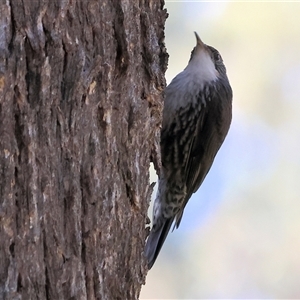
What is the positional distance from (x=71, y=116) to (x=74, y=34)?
9.1 inches

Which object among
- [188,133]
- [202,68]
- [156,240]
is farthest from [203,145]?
[156,240]

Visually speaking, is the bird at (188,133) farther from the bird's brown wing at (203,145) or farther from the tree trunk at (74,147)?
the tree trunk at (74,147)

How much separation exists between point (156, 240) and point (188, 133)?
1.94 ft

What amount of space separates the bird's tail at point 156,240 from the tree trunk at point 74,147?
116 cm

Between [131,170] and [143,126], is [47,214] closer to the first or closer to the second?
[131,170]

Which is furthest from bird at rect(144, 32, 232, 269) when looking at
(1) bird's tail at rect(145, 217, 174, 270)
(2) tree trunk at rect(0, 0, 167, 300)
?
(2) tree trunk at rect(0, 0, 167, 300)

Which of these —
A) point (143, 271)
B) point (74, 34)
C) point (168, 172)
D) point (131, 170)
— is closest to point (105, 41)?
point (74, 34)

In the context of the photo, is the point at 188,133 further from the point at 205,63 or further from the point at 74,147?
the point at 74,147

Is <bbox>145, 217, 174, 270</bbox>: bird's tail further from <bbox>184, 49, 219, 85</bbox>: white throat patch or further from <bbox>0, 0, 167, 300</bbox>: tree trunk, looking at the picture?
<bbox>0, 0, 167, 300</bbox>: tree trunk

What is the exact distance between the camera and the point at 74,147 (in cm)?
162

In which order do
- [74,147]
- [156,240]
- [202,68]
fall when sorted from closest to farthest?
1. [74,147]
2. [156,240]
3. [202,68]

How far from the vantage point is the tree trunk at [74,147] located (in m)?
1.48

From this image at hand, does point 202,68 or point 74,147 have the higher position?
point 202,68

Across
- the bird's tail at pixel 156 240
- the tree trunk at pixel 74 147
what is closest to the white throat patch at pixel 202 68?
the bird's tail at pixel 156 240
